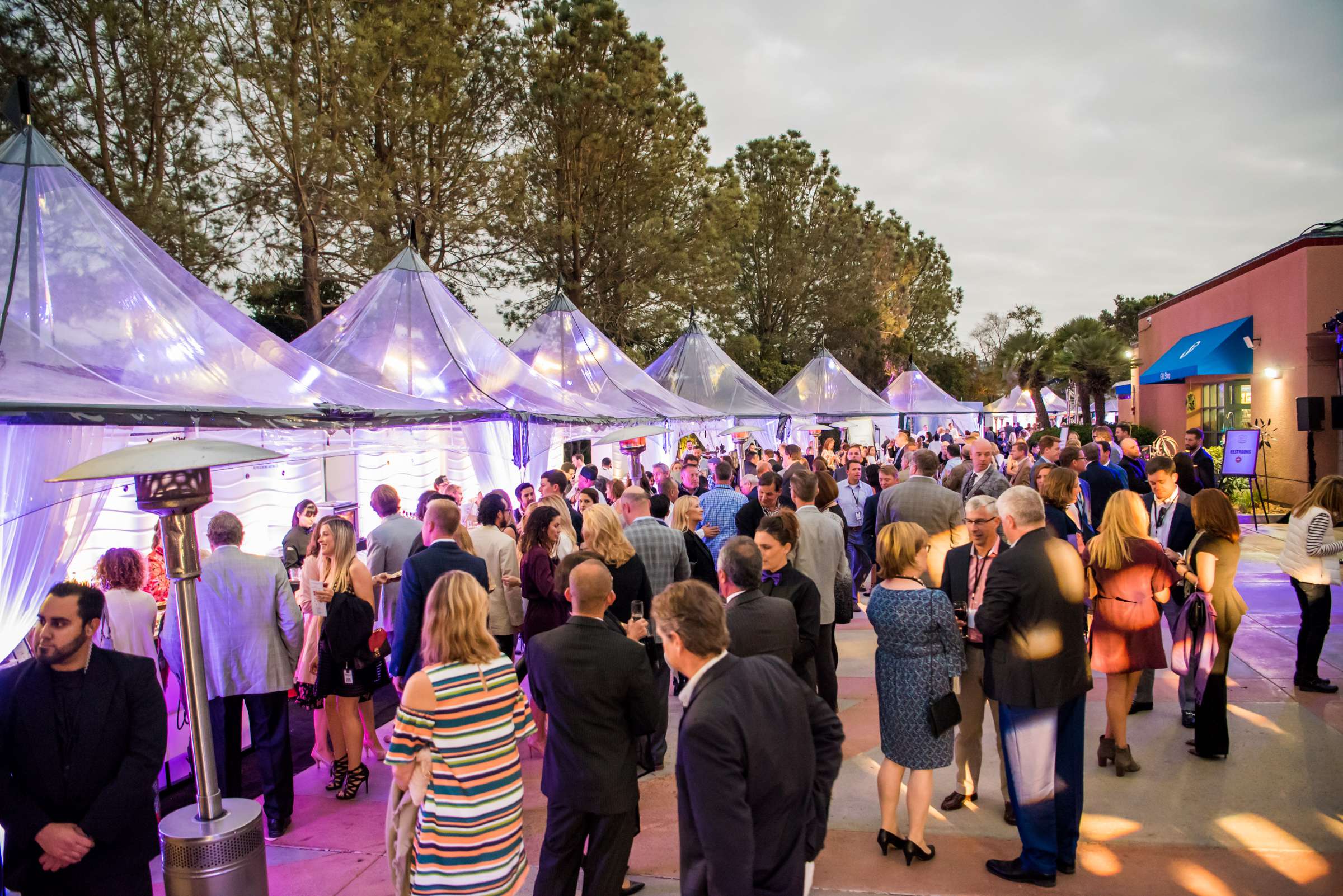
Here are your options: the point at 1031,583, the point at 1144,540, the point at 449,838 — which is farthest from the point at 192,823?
the point at 1144,540

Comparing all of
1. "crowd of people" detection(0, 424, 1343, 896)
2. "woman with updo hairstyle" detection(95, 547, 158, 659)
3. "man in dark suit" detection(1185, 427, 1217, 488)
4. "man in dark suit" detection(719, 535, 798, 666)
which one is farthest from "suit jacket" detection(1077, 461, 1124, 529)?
"woman with updo hairstyle" detection(95, 547, 158, 659)

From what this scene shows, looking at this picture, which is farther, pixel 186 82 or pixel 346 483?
pixel 186 82

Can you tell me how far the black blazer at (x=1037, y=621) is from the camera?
3.78 m

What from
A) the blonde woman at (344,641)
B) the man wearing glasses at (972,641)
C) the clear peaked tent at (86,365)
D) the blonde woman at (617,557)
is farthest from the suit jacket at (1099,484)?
the clear peaked tent at (86,365)

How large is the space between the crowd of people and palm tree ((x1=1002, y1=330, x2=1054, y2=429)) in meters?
26.0

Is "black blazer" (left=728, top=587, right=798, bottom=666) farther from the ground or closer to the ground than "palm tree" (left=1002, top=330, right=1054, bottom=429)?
closer to the ground

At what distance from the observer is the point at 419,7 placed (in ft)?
60.7

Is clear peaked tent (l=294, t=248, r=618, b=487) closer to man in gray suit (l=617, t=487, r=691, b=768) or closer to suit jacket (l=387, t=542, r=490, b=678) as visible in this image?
man in gray suit (l=617, t=487, r=691, b=768)

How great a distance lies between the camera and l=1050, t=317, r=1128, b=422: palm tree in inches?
988

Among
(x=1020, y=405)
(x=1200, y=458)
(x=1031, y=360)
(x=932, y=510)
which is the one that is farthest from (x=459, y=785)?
(x=1020, y=405)

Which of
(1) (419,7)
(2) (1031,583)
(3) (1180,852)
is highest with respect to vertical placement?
(1) (419,7)

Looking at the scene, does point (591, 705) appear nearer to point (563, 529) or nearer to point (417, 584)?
point (417, 584)

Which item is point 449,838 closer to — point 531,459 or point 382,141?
point 531,459

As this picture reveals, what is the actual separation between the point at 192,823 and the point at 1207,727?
5.53 m
